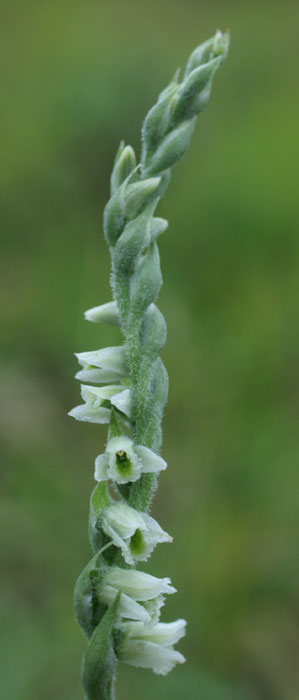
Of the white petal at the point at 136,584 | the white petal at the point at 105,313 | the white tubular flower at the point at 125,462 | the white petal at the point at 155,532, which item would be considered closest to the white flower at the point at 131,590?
the white petal at the point at 136,584

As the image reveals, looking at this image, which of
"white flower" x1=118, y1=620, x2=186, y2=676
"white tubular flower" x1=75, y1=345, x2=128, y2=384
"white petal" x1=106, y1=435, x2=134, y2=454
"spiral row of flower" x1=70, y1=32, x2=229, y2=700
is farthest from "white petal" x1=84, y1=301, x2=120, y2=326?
"white flower" x1=118, y1=620, x2=186, y2=676

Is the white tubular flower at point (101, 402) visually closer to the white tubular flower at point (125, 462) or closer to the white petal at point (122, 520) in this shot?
the white tubular flower at point (125, 462)

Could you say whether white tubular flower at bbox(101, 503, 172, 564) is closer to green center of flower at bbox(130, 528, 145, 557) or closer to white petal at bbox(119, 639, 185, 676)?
green center of flower at bbox(130, 528, 145, 557)

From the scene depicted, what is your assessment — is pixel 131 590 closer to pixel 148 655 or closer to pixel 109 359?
pixel 148 655

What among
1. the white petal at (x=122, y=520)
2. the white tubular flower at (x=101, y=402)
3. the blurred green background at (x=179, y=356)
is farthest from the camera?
the blurred green background at (x=179, y=356)

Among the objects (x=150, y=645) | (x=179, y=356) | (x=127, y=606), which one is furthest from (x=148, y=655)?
(x=179, y=356)
